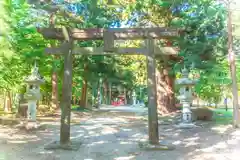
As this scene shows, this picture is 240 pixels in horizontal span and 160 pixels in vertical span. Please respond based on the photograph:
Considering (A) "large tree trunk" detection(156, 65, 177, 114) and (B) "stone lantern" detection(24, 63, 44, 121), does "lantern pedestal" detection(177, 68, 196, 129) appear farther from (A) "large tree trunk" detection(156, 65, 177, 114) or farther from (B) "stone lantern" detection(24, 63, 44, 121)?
(B) "stone lantern" detection(24, 63, 44, 121)

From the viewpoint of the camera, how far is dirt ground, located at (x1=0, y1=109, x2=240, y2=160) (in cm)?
624

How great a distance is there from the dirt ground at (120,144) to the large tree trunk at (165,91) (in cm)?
540

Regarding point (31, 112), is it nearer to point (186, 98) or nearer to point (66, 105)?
point (66, 105)

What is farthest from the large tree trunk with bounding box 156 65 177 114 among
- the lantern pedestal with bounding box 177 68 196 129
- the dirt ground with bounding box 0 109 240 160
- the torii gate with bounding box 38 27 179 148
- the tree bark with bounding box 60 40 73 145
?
the tree bark with bounding box 60 40 73 145

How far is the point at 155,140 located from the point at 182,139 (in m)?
1.92

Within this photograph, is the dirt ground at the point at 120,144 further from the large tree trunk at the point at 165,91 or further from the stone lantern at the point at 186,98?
the large tree trunk at the point at 165,91

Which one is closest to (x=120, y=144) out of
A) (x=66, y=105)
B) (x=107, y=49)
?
(x=66, y=105)

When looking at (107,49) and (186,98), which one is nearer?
(107,49)

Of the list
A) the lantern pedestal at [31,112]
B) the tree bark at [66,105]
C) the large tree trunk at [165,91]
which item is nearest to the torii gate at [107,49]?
the tree bark at [66,105]

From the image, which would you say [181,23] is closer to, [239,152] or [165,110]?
[165,110]

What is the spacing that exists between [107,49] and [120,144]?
3.08 metres

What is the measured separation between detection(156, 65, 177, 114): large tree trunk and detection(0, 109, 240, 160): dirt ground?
5.40 meters

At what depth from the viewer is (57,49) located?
7.39m

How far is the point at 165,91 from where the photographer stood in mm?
16281
